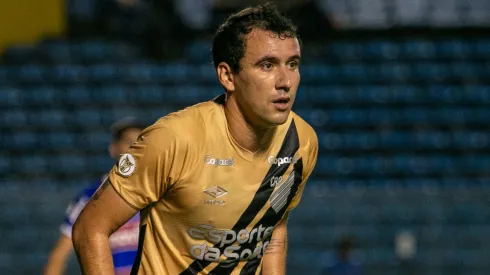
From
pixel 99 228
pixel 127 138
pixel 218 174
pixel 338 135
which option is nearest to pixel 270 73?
pixel 218 174

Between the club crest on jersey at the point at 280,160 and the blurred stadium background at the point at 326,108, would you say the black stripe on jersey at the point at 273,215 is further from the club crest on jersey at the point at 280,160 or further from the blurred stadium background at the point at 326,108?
the blurred stadium background at the point at 326,108

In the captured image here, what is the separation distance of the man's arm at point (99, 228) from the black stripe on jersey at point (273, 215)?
571 millimetres

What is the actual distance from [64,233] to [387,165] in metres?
7.67

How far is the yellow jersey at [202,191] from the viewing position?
331 cm

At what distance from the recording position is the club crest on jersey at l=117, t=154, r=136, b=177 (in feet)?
10.8

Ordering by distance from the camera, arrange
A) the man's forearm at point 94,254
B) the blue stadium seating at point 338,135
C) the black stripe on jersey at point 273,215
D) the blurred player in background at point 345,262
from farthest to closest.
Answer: the blue stadium seating at point 338,135 → the blurred player in background at point 345,262 → the black stripe on jersey at point 273,215 → the man's forearm at point 94,254

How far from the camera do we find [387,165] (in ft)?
43.5

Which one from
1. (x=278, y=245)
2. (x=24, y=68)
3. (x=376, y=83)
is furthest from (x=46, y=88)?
(x=278, y=245)

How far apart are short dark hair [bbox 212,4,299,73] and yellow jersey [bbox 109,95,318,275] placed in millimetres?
212

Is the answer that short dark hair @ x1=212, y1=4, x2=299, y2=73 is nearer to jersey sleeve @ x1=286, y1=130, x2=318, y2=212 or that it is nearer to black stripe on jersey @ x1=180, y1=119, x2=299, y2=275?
black stripe on jersey @ x1=180, y1=119, x2=299, y2=275

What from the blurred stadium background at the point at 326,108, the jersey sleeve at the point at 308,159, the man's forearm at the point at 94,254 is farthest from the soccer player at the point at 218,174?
the blurred stadium background at the point at 326,108

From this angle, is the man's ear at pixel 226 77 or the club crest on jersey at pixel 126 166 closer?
the club crest on jersey at pixel 126 166

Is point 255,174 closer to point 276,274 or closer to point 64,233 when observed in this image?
point 276,274

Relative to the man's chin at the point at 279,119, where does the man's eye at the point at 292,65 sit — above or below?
above
